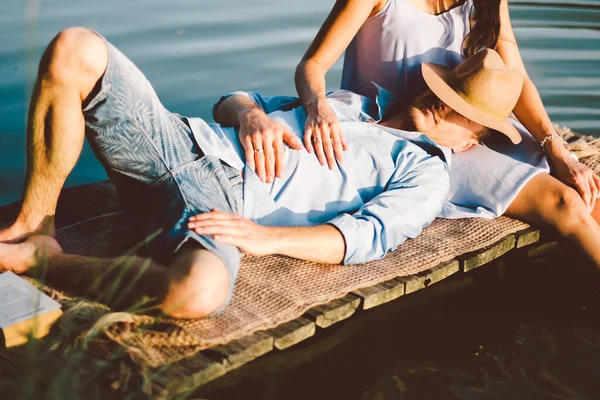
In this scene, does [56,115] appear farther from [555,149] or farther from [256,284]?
[555,149]

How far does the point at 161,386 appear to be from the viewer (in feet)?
8.24

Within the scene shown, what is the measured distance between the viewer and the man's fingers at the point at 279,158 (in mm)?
3234

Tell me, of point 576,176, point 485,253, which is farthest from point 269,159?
point 576,176

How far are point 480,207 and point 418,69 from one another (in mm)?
714

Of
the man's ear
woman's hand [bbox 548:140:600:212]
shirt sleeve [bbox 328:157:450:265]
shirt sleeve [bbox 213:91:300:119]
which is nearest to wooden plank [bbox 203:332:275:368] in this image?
shirt sleeve [bbox 328:157:450:265]

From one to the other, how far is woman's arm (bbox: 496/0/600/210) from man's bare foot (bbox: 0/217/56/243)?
228 centimetres

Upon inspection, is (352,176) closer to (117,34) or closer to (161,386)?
(161,386)

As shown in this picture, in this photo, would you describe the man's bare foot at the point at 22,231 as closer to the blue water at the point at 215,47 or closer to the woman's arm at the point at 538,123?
the blue water at the point at 215,47

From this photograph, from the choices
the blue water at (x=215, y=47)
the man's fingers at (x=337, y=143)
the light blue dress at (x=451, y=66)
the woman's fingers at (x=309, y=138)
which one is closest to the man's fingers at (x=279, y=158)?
the woman's fingers at (x=309, y=138)

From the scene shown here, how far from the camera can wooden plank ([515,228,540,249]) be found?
3707mm

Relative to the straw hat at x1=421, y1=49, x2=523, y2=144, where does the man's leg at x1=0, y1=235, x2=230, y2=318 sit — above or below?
below

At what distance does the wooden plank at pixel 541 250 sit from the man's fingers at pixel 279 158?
64.2 inches

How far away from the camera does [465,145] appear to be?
147 inches

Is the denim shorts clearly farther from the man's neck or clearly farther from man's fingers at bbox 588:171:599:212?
man's fingers at bbox 588:171:599:212
